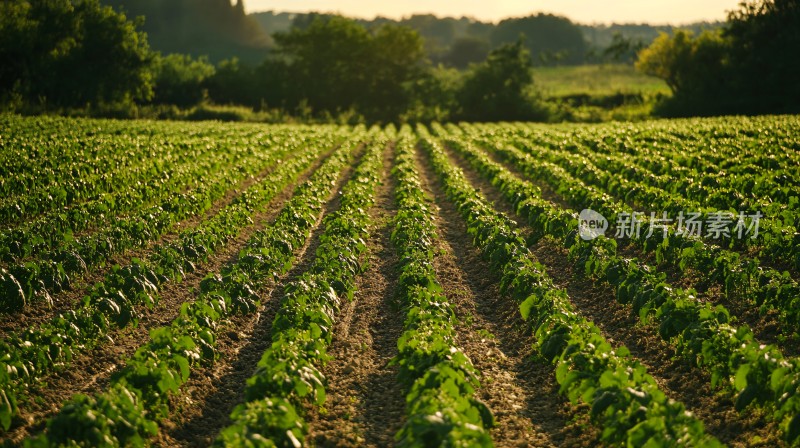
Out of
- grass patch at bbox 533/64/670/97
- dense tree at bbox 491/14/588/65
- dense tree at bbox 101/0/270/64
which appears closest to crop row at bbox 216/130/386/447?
grass patch at bbox 533/64/670/97

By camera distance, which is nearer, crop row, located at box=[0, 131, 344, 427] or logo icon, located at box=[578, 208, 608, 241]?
crop row, located at box=[0, 131, 344, 427]

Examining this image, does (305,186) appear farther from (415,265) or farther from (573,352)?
(573,352)

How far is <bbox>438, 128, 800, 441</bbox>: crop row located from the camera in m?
6.11

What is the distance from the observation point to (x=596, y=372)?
659cm

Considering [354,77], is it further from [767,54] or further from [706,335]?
[706,335]

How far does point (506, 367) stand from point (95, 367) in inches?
182

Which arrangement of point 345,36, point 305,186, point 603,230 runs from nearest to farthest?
point 603,230
point 305,186
point 345,36

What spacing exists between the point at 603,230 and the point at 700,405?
7330mm

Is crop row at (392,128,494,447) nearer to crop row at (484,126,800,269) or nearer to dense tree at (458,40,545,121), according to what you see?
crop row at (484,126,800,269)

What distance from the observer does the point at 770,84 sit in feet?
160

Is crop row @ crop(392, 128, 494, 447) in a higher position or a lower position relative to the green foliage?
lower

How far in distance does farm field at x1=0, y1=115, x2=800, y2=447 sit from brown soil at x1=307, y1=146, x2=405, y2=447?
0.03m

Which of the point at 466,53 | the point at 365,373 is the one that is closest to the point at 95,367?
the point at 365,373

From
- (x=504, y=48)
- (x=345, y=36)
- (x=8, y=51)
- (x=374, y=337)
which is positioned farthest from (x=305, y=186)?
(x=345, y=36)
